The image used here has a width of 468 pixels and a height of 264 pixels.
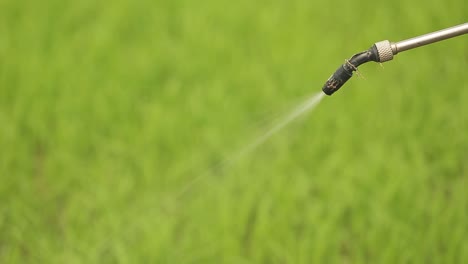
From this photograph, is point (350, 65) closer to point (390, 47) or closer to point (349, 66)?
point (349, 66)

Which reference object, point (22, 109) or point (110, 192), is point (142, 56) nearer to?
point (22, 109)

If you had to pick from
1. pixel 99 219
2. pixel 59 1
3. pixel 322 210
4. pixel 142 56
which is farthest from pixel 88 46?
pixel 322 210

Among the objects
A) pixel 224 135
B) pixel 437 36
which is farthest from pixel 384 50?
pixel 224 135

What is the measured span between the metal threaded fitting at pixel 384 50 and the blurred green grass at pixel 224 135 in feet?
3.01

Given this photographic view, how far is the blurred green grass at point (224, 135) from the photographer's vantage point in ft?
6.17

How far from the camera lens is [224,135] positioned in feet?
7.48

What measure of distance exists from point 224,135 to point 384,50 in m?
1.23

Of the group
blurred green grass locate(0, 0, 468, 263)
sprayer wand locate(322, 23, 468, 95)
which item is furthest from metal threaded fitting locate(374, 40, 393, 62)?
blurred green grass locate(0, 0, 468, 263)

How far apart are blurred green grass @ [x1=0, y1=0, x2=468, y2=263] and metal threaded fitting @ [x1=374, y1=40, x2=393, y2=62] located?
0.92 metres

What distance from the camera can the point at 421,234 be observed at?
1.87 metres

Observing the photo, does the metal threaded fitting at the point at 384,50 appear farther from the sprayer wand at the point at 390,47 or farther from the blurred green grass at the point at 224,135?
the blurred green grass at the point at 224,135

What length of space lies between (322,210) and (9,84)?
1.70 m

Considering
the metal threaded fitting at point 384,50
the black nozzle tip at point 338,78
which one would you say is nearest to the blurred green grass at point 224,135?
the black nozzle tip at point 338,78

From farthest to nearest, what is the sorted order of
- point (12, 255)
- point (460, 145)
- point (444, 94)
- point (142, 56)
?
point (142, 56)
point (444, 94)
point (460, 145)
point (12, 255)
